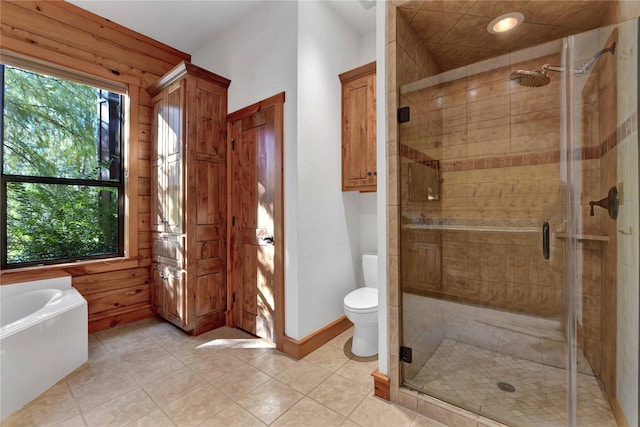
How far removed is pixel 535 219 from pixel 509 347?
84cm

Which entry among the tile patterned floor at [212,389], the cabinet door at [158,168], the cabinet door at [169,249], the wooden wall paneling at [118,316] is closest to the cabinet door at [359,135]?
the tile patterned floor at [212,389]

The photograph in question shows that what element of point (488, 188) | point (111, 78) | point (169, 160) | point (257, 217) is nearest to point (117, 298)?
point (169, 160)

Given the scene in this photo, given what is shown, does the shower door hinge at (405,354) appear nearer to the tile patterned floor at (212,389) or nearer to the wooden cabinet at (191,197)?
the tile patterned floor at (212,389)

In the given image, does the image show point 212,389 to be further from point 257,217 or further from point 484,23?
point 484,23

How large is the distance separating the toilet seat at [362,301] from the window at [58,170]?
237 cm

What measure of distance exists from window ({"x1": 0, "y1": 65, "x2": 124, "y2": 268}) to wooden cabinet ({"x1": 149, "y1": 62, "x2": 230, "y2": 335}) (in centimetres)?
47

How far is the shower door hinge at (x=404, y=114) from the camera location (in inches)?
64.1

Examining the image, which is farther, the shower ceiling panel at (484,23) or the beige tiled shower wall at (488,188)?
the beige tiled shower wall at (488,188)

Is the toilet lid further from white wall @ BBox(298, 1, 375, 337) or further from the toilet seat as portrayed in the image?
white wall @ BBox(298, 1, 375, 337)

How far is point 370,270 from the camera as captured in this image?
8.43 ft

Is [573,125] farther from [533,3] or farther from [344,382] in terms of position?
[344,382]

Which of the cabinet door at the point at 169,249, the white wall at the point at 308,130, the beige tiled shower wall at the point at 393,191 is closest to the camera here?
the beige tiled shower wall at the point at 393,191

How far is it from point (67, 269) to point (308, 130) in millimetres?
2426

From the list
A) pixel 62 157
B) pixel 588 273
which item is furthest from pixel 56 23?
pixel 588 273
